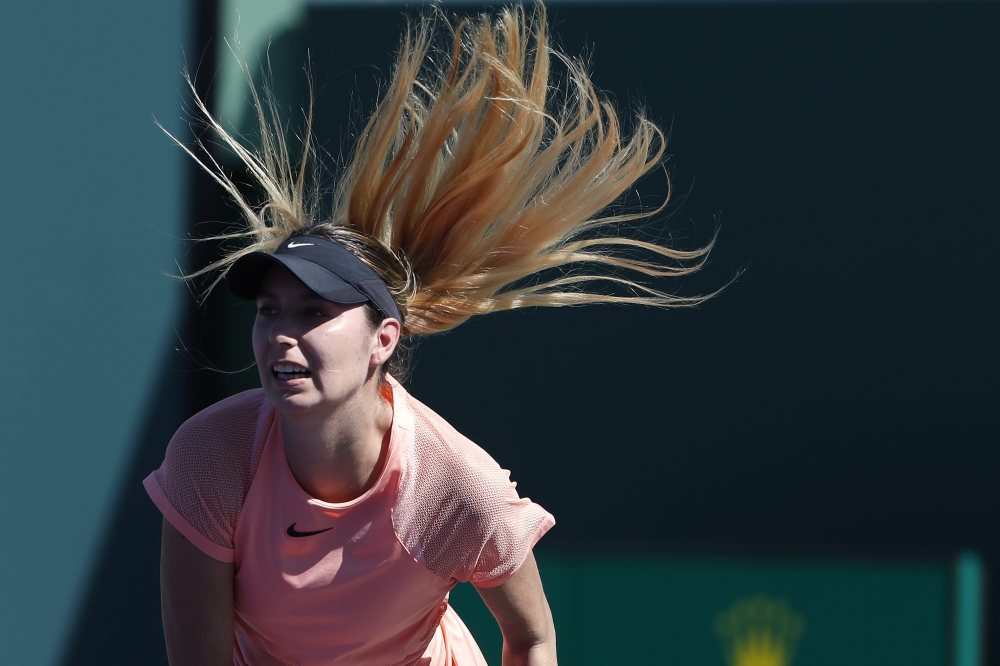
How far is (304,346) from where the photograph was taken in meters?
1.90

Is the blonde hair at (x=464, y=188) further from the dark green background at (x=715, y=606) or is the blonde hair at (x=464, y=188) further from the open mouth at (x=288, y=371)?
the dark green background at (x=715, y=606)

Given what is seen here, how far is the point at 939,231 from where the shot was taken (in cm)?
475

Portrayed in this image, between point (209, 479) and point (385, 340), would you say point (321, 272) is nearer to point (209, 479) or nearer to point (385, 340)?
point (385, 340)

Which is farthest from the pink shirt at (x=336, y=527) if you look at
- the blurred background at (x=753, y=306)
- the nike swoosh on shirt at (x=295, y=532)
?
the blurred background at (x=753, y=306)

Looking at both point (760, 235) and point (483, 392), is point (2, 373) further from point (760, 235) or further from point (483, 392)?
point (760, 235)

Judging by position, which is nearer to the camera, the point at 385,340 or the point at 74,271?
the point at 385,340

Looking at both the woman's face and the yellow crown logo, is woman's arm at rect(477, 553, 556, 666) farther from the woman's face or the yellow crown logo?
the yellow crown logo

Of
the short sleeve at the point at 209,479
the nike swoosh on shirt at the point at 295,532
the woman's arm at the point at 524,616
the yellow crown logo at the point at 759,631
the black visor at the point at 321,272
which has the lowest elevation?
the yellow crown logo at the point at 759,631

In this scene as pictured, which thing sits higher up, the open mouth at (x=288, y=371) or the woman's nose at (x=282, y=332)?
the woman's nose at (x=282, y=332)

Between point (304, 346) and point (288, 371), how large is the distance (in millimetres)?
51

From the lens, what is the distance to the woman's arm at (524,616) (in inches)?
86.9

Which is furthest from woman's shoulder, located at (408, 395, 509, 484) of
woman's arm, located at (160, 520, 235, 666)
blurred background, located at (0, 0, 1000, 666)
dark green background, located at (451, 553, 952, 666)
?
blurred background, located at (0, 0, 1000, 666)

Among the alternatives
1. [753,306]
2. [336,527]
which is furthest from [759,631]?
[336,527]

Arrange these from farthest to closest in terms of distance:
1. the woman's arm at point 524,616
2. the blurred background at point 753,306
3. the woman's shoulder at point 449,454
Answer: the blurred background at point 753,306, the woman's arm at point 524,616, the woman's shoulder at point 449,454
